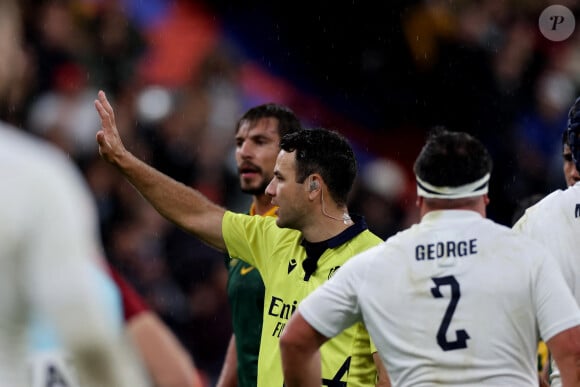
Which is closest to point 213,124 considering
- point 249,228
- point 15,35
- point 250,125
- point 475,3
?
point 475,3

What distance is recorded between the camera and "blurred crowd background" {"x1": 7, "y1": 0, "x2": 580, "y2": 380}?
381 inches

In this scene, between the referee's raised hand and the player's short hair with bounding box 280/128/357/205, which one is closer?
the referee's raised hand

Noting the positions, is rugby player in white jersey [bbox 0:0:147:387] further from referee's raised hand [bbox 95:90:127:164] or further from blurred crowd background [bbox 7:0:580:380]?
blurred crowd background [bbox 7:0:580:380]

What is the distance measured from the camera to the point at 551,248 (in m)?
4.80

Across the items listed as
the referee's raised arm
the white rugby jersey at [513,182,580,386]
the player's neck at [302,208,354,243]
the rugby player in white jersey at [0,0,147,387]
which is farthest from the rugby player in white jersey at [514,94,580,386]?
the rugby player in white jersey at [0,0,147,387]

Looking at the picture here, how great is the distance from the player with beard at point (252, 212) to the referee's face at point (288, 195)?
0.69 metres

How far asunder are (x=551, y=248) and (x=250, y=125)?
226 cm

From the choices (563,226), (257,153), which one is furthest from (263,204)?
(563,226)

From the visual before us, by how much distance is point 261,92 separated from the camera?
35.8 feet

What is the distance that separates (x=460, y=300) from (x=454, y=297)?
0.07 ft

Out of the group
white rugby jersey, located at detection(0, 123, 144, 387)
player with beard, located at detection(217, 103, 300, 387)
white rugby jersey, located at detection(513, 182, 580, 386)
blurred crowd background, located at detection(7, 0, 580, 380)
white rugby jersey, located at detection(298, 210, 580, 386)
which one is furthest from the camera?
blurred crowd background, located at detection(7, 0, 580, 380)

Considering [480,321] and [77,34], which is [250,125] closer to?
[480,321]

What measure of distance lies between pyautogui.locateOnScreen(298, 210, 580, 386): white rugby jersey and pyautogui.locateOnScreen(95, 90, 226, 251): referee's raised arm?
1554mm

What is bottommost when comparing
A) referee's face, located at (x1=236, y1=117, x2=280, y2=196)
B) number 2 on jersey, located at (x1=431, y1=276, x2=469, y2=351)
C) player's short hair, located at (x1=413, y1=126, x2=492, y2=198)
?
number 2 on jersey, located at (x1=431, y1=276, x2=469, y2=351)
